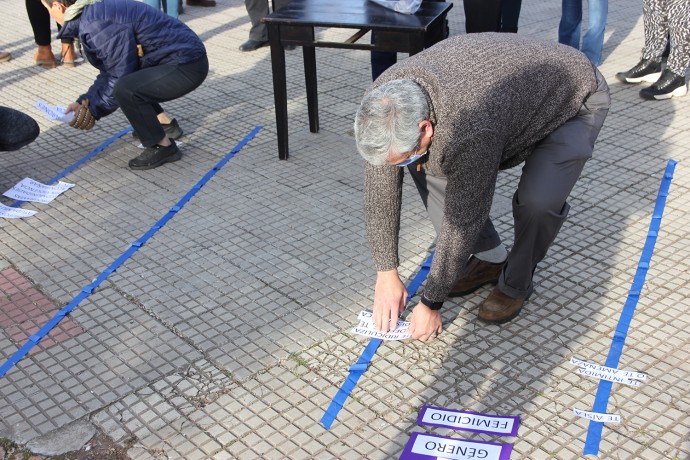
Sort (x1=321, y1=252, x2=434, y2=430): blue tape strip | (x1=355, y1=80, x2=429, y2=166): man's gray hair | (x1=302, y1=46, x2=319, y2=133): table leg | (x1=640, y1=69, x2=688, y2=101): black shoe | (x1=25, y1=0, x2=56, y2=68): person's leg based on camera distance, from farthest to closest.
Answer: (x1=25, y1=0, x2=56, y2=68): person's leg < (x1=640, y1=69, x2=688, y2=101): black shoe < (x1=302, y1=46, x2=319, y2=133): table leg < (x1=321, y1=252, x2=434, y2=430): blue tape strip < (x1=355, y1=80, x2=429, y2=166): man's gray hair

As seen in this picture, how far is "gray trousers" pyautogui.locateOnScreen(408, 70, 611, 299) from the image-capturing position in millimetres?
3123

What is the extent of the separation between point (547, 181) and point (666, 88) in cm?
333

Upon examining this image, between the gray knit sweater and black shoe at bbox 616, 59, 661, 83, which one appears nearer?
the gray knit sweater

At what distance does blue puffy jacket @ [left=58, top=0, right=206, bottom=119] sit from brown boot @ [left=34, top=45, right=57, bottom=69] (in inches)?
95.8

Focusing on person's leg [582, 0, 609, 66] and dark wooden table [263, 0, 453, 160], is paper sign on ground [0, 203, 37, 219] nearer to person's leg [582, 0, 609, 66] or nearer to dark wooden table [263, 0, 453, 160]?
dark wooden table [263, 0, 453, 160]

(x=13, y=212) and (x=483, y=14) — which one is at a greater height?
(x=483, y=14)

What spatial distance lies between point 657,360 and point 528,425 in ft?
2.25

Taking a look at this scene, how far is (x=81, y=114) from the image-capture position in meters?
4.92

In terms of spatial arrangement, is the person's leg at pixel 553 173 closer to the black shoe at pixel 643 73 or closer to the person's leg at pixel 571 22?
the black shoe at pixel 643 73

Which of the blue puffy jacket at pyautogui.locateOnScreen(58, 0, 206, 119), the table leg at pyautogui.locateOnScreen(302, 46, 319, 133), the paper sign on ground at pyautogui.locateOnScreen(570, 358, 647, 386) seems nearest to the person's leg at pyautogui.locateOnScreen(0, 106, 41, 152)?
→ the blue puffy jacket at pyautogui.locateOnScreen(58, 0, 206, 119)

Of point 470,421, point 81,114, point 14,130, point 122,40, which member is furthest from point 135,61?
point 470,421

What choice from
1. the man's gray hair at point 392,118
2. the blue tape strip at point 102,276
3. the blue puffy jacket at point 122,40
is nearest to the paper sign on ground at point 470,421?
the man's gray hair at point 392,118

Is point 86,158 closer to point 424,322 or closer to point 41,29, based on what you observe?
point 41,29

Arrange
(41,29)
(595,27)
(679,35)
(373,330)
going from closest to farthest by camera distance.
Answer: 1. (373,330)
2. (679,35)
3. (595,27)
4. (41,29)
